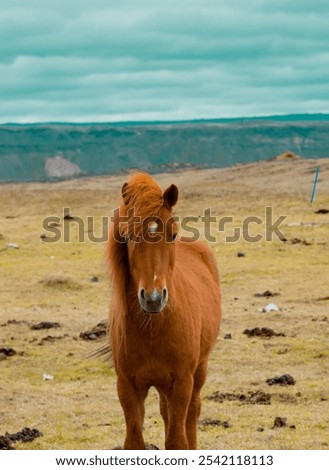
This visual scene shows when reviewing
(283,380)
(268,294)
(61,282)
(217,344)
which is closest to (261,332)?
(217,344)

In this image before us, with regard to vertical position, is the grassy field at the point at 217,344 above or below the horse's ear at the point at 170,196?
below

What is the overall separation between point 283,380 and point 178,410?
18.9ft

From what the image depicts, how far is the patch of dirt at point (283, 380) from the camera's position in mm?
13359

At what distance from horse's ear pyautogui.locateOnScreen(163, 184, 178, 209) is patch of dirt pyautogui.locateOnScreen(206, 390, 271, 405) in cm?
570

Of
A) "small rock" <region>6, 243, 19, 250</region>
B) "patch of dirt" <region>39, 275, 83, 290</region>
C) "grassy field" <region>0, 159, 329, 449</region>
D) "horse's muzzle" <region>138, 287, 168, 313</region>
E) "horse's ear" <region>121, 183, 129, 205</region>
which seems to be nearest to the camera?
"horse's muzzle" <region>138, 287, 168, 313</region>

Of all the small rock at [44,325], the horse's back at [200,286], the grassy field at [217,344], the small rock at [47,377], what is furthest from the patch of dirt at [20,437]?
the small rock at [44,325]

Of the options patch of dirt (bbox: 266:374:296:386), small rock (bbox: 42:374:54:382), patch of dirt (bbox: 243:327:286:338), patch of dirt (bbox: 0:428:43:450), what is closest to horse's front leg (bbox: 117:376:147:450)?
patch of dirt (bbox: 0:428:43:450)

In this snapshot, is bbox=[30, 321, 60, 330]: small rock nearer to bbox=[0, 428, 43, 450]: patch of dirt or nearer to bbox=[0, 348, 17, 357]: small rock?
bbox=[0, 348, 17, 357]: small rock

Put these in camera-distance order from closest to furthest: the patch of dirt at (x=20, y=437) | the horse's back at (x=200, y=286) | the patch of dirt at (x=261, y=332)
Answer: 1. the horse's back at (x=200, y=286)
2. the patch of dirt at (x=20, y=437)
3. the patch of dirt at (x=261, y=332)

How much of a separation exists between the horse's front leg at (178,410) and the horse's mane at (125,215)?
940mm

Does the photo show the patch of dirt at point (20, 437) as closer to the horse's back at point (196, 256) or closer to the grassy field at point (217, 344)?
the grassy field at point (217, 344)

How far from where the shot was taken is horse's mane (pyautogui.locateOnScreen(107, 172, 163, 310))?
7436 mm

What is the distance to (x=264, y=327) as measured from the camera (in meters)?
17.4

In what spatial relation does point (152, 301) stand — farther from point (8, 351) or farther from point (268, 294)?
point (268, 294)
